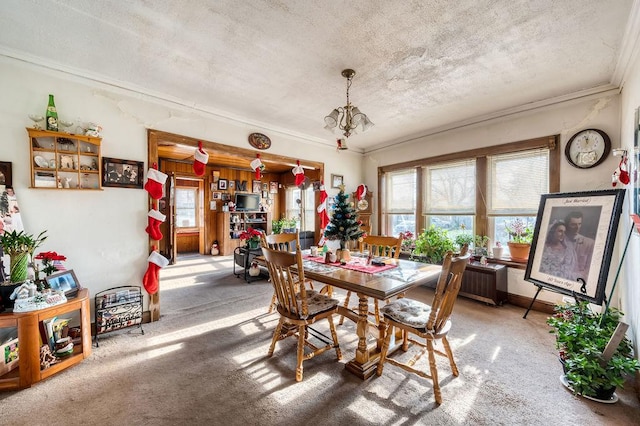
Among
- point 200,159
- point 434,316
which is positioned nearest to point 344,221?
point 434,316

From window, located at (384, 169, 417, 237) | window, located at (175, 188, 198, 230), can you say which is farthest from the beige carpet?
window, located at (175, 188, 198, 230)

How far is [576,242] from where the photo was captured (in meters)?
2.33

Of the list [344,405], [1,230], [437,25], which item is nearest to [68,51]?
[1,230]

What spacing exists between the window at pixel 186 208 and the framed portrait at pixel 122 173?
4761mm

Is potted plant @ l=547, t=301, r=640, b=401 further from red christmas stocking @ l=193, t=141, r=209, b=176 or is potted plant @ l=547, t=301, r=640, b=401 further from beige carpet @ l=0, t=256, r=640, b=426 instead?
red christmas stocking @ l=193, t=141, r=209, b=176

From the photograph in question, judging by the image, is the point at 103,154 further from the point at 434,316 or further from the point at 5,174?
the point at 434,316

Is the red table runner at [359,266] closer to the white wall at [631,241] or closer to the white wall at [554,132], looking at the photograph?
the white wall at [631,241]

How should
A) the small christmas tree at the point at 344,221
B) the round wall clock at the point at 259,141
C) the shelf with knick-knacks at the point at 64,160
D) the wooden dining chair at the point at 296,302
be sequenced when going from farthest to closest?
the round wall clock at the point at 259,141 → the small christmas tree at the point at 344,221 → the shelf with knick-knacks at the point at 64,160 → the wooden dining chair at the point at 296,302

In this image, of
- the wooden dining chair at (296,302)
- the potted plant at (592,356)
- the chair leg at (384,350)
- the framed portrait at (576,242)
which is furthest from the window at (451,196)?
the wooden dining chair at (296,302)

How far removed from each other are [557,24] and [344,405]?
3.02 m

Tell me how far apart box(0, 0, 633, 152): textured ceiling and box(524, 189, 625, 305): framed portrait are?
128cm

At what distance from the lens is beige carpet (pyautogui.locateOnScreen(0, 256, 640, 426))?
5.18ft

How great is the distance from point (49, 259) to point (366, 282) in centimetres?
259

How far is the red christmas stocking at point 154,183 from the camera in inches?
113
